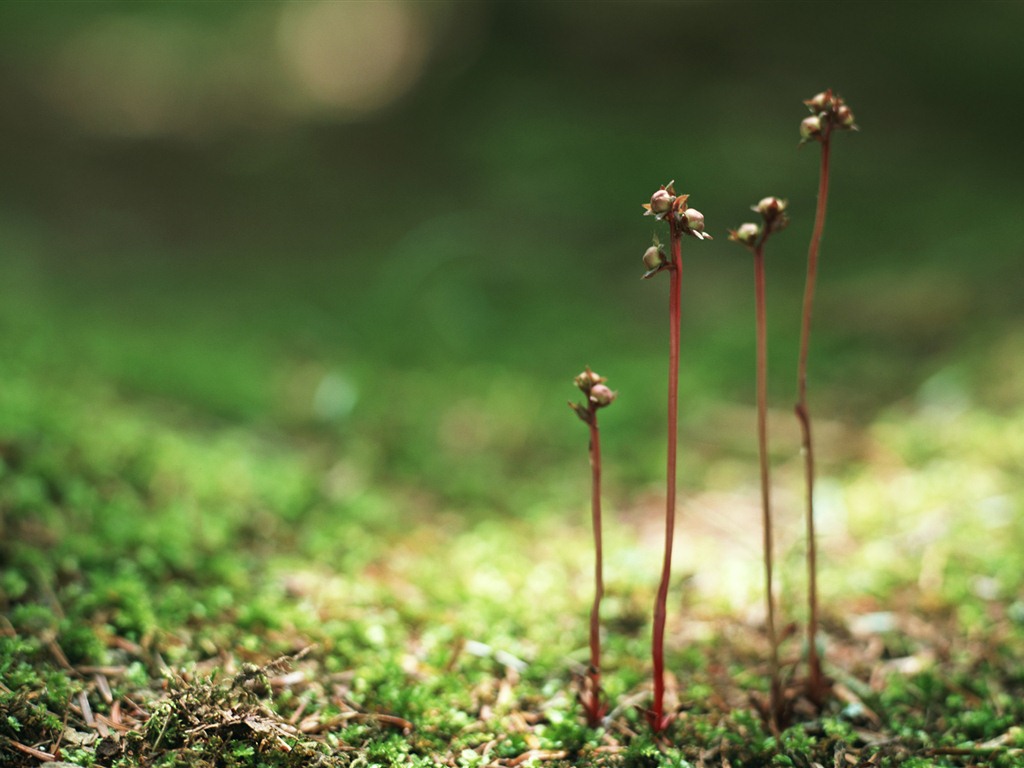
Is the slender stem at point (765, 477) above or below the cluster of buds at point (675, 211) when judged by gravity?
below

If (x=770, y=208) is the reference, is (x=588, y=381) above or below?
below

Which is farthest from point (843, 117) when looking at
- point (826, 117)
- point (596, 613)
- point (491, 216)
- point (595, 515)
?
point (491, 216)

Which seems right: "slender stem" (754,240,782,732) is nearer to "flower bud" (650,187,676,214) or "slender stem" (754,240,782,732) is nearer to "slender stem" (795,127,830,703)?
"slender stem" (795,127,830,703)

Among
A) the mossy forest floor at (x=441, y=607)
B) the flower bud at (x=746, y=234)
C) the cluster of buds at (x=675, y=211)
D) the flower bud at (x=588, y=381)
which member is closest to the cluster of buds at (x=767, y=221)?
the flower bud at (x=746, y=234)

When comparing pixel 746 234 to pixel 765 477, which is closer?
Answer: pixel 746 234

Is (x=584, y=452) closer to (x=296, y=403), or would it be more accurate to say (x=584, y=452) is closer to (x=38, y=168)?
(x=296, y=403)

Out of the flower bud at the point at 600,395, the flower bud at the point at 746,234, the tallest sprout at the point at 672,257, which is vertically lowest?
the flower bud at the point at 600,395

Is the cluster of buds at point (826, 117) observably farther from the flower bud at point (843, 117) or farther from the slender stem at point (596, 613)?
the slender stem at point (596, 613)

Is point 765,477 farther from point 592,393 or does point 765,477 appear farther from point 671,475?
point 592,393
